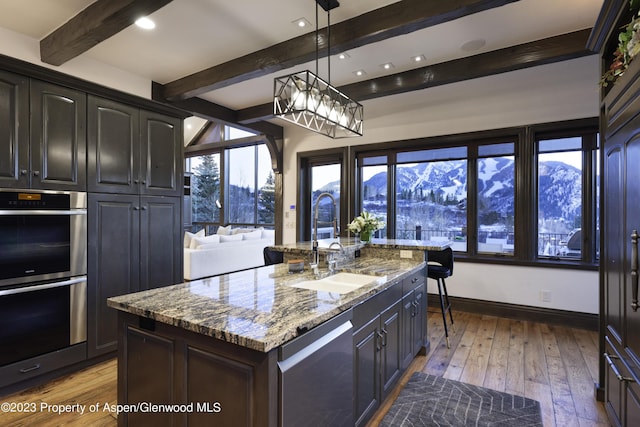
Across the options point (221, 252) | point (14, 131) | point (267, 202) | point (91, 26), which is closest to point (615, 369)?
point (91, 26)

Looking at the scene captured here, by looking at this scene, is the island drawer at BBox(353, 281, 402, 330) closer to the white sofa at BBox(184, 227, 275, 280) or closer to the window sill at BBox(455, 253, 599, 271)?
the window sill at BBox(455, 253, 599, 271)

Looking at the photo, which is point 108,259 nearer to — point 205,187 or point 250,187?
point 250,187

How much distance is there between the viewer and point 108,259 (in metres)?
2.93

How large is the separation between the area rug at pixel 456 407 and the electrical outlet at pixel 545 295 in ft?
6.74

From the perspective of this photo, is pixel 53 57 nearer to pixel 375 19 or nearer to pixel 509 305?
pixel 375 19

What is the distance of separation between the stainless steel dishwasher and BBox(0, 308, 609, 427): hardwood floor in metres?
0.73

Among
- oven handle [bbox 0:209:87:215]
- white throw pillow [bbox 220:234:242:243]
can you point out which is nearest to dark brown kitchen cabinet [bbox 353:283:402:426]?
oven handle [bbox 0:209:87:215]

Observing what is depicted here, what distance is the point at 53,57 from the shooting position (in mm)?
→ 2830

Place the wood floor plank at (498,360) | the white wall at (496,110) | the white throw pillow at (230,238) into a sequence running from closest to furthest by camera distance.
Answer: the wood floor plank at (498,360) → the white wall at (496,110) → the white throw pillow at (230,238)

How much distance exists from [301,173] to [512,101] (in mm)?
3390

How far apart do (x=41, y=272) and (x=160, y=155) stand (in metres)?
1.43

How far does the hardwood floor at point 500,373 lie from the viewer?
2.19m

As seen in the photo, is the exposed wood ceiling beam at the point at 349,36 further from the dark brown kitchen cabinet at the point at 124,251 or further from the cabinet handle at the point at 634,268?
the cabinet handle at the point at 634,268

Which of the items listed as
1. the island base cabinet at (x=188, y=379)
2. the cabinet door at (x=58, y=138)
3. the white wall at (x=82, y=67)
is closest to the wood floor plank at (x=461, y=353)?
the island base cabinet at (x=188, y=379)
